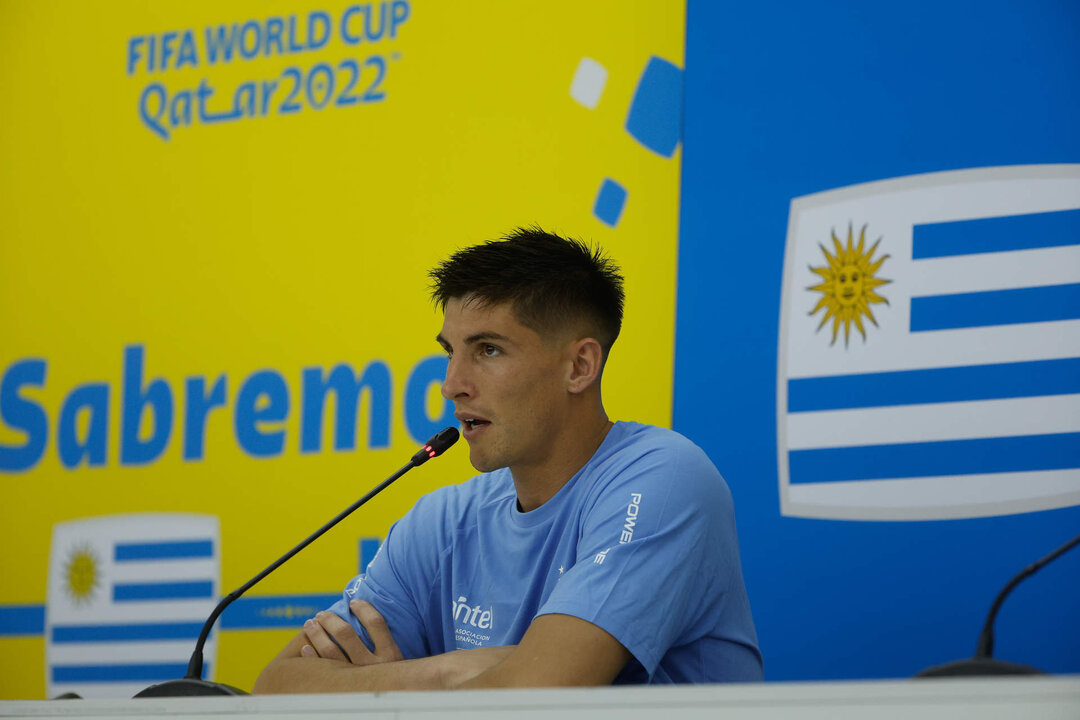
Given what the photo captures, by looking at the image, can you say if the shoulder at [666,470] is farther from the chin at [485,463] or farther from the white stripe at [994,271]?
the white stripe at [994,271]

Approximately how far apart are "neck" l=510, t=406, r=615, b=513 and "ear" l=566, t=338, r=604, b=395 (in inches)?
2.8

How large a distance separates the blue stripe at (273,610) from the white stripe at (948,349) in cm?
101

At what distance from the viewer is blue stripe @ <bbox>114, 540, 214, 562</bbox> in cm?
242

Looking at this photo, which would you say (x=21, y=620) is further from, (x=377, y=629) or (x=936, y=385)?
(x=936, y=385)

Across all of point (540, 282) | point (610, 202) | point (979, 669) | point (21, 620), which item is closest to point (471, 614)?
point (540, 282)

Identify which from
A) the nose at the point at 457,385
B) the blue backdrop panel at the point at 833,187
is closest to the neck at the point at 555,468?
the nose at the point at 457,385

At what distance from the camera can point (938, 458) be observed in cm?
188

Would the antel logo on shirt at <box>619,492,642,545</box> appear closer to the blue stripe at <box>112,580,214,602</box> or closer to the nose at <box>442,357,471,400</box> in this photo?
the nose at <box>442,357,471,400</box>

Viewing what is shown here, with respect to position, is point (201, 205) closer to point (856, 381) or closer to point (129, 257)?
point (129, 257)

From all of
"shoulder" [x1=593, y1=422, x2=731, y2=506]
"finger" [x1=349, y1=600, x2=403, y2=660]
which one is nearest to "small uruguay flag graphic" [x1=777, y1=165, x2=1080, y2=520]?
"shoulder" [x1=593, y1=422, x2=731, y2=506]

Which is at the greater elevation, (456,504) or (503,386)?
(503,386)

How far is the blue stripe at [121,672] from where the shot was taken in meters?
2.35

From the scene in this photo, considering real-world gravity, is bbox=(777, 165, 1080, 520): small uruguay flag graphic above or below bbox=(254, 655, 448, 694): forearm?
above

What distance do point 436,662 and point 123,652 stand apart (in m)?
1.33
